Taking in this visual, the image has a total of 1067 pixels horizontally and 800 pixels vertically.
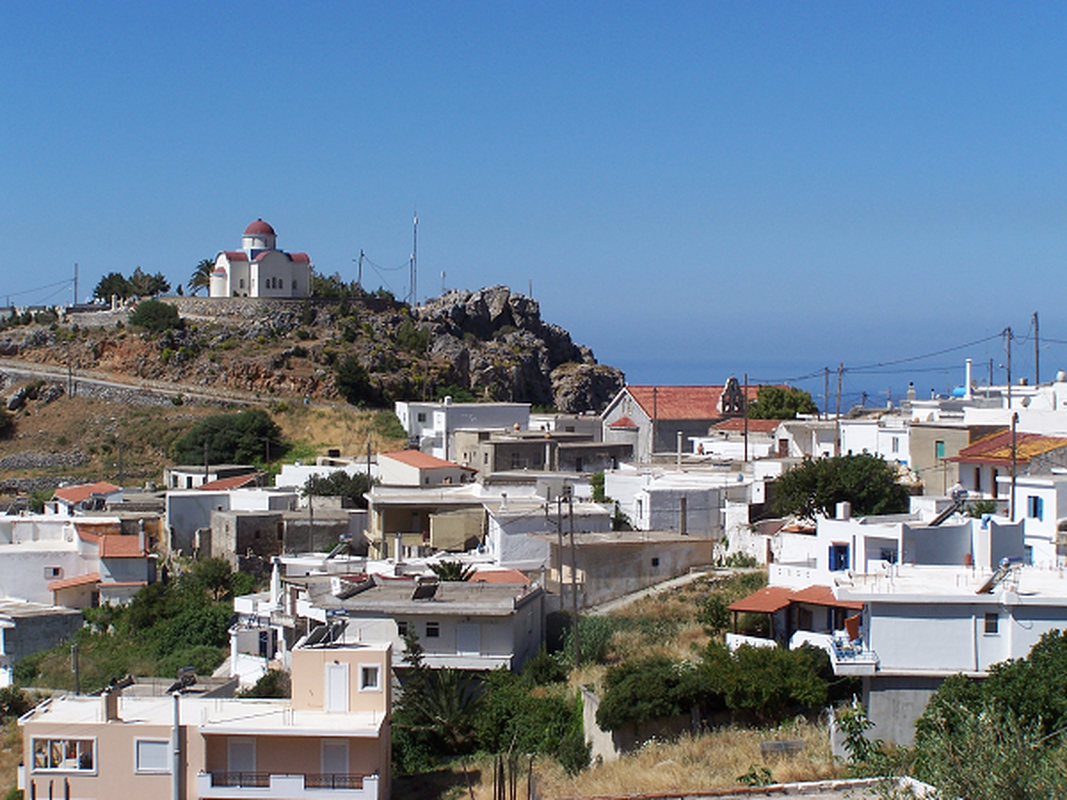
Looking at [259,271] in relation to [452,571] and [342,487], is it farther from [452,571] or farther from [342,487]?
[452,571]

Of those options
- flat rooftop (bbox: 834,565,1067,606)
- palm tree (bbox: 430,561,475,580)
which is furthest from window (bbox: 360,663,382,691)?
palm tree (bbox: 430,561,475,580)

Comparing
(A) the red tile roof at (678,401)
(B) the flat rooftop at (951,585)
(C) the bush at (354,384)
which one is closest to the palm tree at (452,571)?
(B) the flat rooftop at (951,585)

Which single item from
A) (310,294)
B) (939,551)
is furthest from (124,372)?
(939,551)

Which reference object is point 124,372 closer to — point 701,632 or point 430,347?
point 430,347

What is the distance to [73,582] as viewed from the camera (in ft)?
128

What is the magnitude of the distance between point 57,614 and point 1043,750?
96.6ft

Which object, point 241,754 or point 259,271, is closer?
point 241,754

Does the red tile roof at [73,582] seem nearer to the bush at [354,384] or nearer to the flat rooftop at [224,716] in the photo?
the flat rooftop at [224,716]

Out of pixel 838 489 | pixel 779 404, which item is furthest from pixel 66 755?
pixel 779 404

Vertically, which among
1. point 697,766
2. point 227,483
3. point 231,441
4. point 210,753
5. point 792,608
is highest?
point 231,441

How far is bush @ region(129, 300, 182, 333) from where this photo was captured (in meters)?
78.8

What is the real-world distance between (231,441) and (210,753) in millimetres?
42302

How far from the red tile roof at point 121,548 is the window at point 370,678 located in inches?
770

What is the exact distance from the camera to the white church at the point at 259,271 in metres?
83.1
